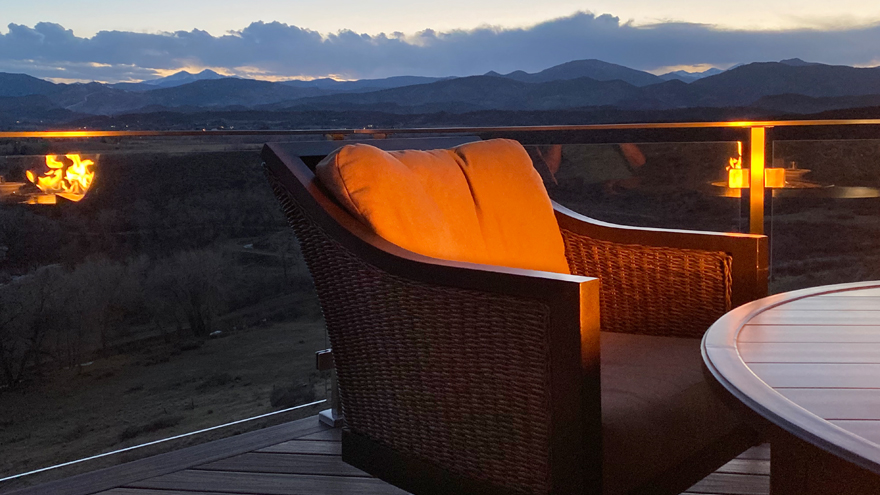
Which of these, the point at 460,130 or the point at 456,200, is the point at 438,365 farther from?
the point at 460,130

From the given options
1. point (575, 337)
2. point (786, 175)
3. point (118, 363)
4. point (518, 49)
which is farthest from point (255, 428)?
point (518, 49)

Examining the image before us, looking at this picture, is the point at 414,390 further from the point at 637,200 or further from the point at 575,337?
the point at 637,200

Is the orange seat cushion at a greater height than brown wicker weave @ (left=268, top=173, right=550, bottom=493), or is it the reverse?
the orange seat cushion

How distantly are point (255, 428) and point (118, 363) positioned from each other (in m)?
0.48

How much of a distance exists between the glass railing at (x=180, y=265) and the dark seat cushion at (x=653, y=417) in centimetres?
102

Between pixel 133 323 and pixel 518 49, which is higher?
pixel 518 49

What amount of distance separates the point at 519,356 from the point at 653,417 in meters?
→ 0.28

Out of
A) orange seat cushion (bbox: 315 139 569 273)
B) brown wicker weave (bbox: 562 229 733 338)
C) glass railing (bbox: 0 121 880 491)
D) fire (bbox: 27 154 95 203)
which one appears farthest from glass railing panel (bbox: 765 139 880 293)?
fire (bbox: 27 154 95 203)

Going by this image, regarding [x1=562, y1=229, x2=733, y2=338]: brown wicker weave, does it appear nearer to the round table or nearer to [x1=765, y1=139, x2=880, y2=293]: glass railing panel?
the round table

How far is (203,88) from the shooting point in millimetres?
4496

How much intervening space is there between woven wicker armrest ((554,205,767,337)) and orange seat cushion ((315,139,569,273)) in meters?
0.10

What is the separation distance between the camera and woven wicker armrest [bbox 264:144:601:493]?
118 cm

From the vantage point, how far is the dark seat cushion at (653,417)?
1.25 metres

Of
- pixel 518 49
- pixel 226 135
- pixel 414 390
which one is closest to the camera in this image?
pixel 414 390
